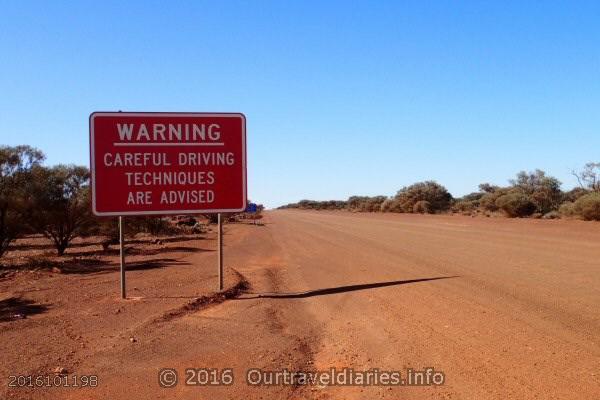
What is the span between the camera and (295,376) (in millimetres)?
6262

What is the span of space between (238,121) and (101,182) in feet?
9.62

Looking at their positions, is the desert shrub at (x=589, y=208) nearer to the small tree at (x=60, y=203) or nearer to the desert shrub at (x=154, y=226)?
the desert shrub at (x=154, y=226)

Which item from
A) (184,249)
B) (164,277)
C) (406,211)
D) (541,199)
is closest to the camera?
(164,277)

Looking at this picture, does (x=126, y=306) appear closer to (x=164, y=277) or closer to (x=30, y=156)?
(x=164, y=277)

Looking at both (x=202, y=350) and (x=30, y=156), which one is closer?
(x=202, y=350)

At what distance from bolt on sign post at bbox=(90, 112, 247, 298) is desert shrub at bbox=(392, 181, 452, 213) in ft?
221

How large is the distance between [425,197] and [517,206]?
3227 cm

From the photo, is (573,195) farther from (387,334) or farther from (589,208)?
(387,334)

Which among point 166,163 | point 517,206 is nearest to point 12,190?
point 166,163

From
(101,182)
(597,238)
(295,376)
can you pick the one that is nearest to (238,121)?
(101,182)

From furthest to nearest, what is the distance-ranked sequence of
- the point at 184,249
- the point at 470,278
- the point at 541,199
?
1. the point at 541,199
2. the point at 184,249
3. the point at 470,278

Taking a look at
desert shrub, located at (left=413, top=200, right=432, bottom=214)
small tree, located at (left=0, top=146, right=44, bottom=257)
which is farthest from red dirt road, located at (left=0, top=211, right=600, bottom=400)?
desert shrub, located at (left=413, top=200, right=432, bottom=214)

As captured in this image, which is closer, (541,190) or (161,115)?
(161,115)

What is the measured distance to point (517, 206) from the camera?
1951 inches
